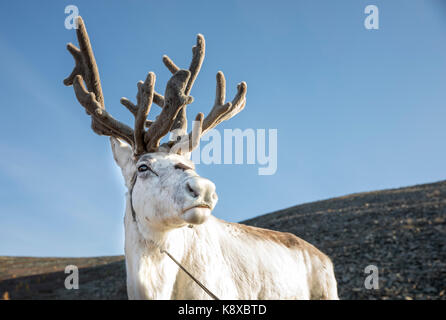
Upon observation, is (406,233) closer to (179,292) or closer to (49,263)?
(179,292)

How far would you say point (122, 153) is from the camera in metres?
4.60

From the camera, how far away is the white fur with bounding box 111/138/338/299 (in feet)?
11.7

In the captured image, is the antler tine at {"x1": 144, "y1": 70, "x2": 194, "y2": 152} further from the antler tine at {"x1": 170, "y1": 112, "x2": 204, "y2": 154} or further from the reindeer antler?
the antler tine at {"x1": 170, "y1": 112, "x2": 204, "y2": 154}

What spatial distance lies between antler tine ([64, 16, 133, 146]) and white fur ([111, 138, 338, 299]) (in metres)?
0.24

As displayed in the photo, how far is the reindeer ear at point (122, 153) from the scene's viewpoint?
14.8ft

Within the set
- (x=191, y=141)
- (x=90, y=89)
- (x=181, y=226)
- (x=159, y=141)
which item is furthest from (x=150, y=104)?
(x=181, y=226)

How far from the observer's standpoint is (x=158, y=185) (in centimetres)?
369

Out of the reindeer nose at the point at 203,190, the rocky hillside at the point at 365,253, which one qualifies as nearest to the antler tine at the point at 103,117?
the reindeer nose at the point at 203,190

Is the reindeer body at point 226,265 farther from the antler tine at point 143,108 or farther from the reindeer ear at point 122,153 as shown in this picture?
the antler tine at point 143,108

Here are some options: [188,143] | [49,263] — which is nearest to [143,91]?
[188,143]

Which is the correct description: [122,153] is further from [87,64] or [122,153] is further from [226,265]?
[226,265]

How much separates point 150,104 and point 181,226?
1692mm

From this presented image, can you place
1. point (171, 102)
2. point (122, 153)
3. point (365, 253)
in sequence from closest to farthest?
point (171, 102) → point (122, 153) → point (365, 253)
